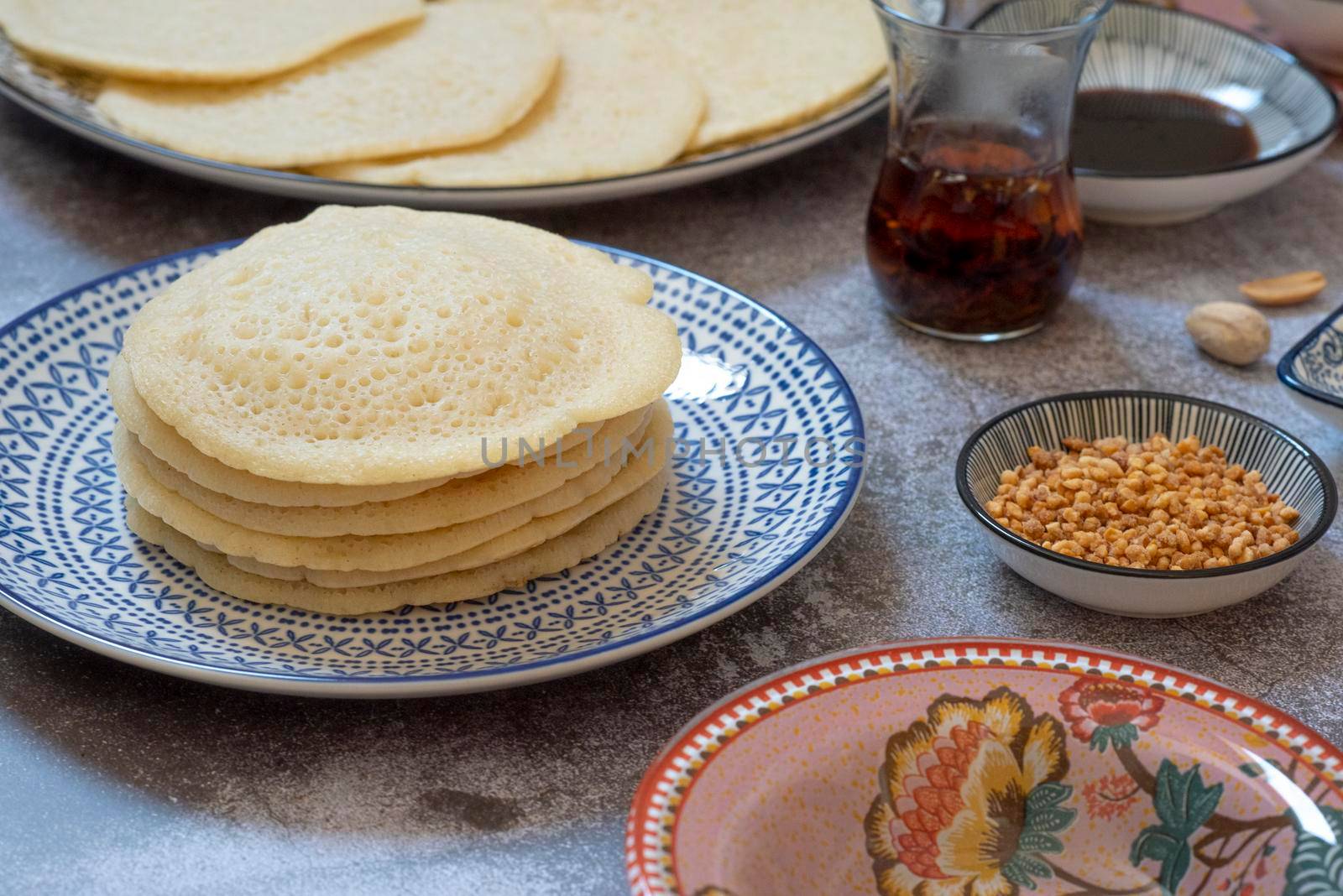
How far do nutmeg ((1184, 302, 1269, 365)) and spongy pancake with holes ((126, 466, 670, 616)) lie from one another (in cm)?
70

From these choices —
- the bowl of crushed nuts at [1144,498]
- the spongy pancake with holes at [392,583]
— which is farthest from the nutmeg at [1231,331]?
the spongy pancake with holes at [392,583]

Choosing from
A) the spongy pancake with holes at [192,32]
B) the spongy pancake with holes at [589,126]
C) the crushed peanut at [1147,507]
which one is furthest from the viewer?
the spongy pancake with holes at [192,32]

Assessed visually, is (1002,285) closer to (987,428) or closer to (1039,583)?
(987,428)

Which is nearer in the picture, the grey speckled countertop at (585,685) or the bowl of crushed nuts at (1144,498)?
the grey speckled countertop at (585,685)

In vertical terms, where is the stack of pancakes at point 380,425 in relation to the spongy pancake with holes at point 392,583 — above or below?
above

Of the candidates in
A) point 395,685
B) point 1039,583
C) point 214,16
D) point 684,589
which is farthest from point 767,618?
point 214,16

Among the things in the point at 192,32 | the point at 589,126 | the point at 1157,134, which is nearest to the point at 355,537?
the point at 589,126

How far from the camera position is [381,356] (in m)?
0.93

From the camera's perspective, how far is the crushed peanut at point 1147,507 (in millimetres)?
994

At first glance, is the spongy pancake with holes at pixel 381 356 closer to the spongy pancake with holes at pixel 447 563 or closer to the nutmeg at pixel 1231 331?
the spongy pancake with holes at pixel 447 563

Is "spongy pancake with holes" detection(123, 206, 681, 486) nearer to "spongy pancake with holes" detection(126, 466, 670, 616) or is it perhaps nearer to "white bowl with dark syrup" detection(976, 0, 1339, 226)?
"spongy pancake with holes" detection(126, 466, 670, 616)

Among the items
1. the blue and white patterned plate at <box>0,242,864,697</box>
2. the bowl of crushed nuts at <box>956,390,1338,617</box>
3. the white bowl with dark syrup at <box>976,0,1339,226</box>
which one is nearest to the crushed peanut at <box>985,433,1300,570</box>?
the bowl of crushed nuts at <box>956,390,1338,617</box>

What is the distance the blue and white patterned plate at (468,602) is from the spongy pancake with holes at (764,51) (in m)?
0.40

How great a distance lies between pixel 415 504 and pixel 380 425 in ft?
0.19
